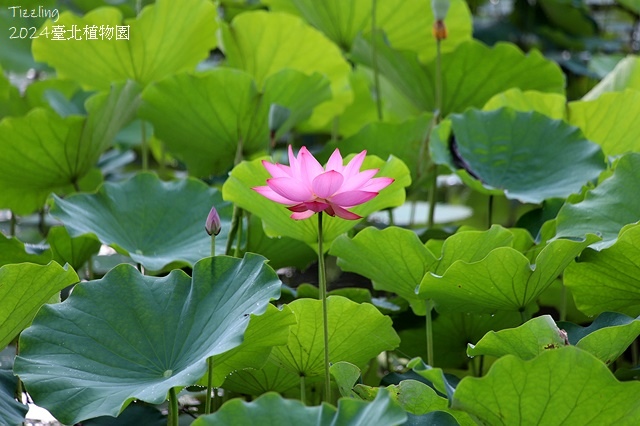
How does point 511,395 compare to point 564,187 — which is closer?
point 511,395

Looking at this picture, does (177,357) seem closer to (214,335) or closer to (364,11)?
(214,335)

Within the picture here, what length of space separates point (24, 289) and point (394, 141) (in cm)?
83

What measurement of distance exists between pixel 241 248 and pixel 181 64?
21.8 inches

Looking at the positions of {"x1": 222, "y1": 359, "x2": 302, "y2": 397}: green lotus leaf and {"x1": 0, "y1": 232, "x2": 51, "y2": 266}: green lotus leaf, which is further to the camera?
{"x1": 0, "y1": 232, "x2": 51, "y2": 266}: green lotus leaf

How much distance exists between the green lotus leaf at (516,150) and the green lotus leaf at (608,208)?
8.2 inches

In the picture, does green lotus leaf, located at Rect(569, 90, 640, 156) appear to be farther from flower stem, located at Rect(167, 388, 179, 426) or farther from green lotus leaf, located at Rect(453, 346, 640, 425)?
flower stem, located at Rect(167, 388, 179, 426)

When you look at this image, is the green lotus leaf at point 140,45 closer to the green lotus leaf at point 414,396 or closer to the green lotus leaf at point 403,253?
the green lotus leaf at point 403,253

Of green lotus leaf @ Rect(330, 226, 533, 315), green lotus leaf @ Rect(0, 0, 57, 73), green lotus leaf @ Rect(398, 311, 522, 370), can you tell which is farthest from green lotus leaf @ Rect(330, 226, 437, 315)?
→ green lotus leaf @ Rect(0, 0, 57, 73)

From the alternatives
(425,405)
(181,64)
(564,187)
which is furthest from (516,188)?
(181,64)

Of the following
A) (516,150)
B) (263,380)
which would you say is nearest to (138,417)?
(263,380)

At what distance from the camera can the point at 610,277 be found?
3.89 feet

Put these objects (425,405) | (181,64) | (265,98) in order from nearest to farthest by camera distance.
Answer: (425,405)
(265,98)
(181,64)

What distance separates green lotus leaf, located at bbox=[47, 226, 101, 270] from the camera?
1402mm

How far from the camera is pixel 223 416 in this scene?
32.7 inches
